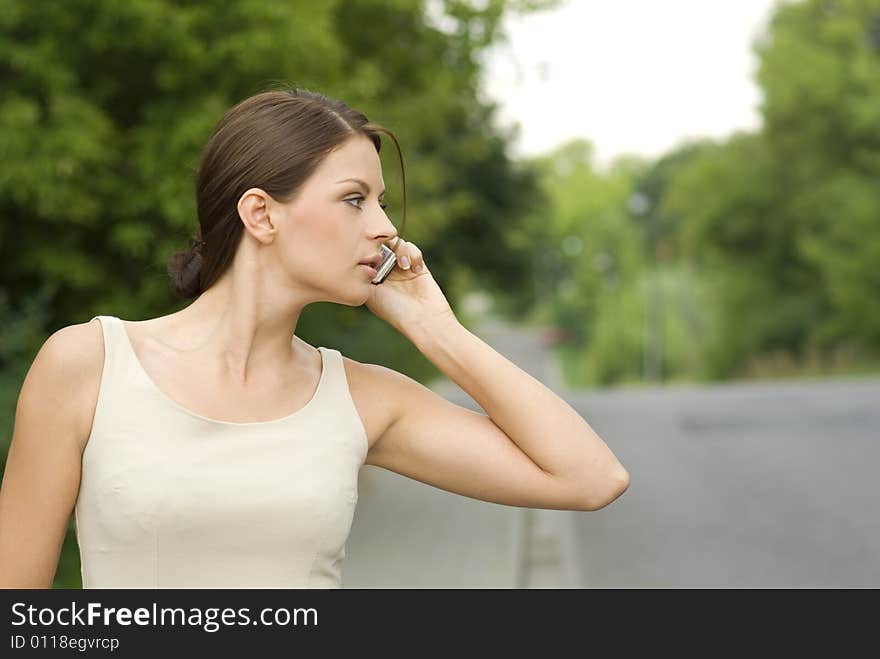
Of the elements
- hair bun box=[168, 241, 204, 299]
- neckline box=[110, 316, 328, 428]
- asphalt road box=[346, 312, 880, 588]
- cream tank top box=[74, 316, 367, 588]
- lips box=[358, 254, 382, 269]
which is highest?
asphalt road box=[346, 312, 880, 588]

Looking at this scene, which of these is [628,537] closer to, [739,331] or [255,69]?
[255,69]

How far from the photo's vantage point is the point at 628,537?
11.1m

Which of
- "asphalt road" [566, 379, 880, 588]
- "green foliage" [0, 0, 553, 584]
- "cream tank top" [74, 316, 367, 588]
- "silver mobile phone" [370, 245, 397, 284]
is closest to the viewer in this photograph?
"cream tank top" [74, 316, 367, 588]

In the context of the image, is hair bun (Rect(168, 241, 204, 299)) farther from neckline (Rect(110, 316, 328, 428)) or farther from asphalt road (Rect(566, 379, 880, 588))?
asphalt road (Rect(566, 379, 880, 588))

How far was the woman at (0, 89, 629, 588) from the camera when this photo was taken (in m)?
1.94

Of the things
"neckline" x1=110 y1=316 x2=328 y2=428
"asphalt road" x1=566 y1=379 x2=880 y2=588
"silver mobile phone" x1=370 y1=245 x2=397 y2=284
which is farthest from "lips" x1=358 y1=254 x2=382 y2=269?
"asphalt road" x1=566 y1=379 x2=880 y2=588

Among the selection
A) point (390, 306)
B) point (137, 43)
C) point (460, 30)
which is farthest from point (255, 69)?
point (390, 306)

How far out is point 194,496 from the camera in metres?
1.93

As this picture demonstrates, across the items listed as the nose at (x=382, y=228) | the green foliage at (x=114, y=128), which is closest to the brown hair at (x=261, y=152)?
the nose at (x=382, y=228)

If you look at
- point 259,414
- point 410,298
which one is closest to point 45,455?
point 259,414

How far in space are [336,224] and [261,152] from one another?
170mm

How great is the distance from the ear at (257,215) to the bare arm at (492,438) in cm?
35

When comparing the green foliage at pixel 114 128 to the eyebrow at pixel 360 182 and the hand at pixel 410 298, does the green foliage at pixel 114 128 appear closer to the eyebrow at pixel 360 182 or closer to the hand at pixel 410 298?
the hand at pixel 410 298

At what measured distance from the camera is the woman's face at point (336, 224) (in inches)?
80.1
